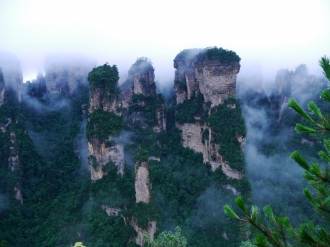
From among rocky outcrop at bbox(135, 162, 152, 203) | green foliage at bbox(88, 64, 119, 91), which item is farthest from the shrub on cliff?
rocky outcrop at bbox(135, 162, 152, 203)

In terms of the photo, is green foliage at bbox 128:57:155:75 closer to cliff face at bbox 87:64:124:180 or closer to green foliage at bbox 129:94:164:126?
green foliage at bbox 129:94:164:126

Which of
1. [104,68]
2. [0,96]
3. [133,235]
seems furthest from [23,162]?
[133,235]

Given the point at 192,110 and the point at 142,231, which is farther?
the point at 192,110

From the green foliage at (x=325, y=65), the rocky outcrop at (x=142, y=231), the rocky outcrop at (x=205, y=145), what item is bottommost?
the rocky outcrop at (x=142, y=231)

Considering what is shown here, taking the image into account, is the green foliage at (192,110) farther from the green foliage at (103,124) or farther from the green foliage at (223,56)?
the green foliage at (103,124)

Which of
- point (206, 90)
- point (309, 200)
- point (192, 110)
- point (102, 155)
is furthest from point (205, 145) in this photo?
point (309, 200)

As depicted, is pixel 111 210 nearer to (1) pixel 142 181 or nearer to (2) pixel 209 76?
(1) pixel 142 181

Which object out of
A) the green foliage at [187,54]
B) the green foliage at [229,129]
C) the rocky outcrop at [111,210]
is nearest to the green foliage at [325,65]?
the green foliage at [229,129]
